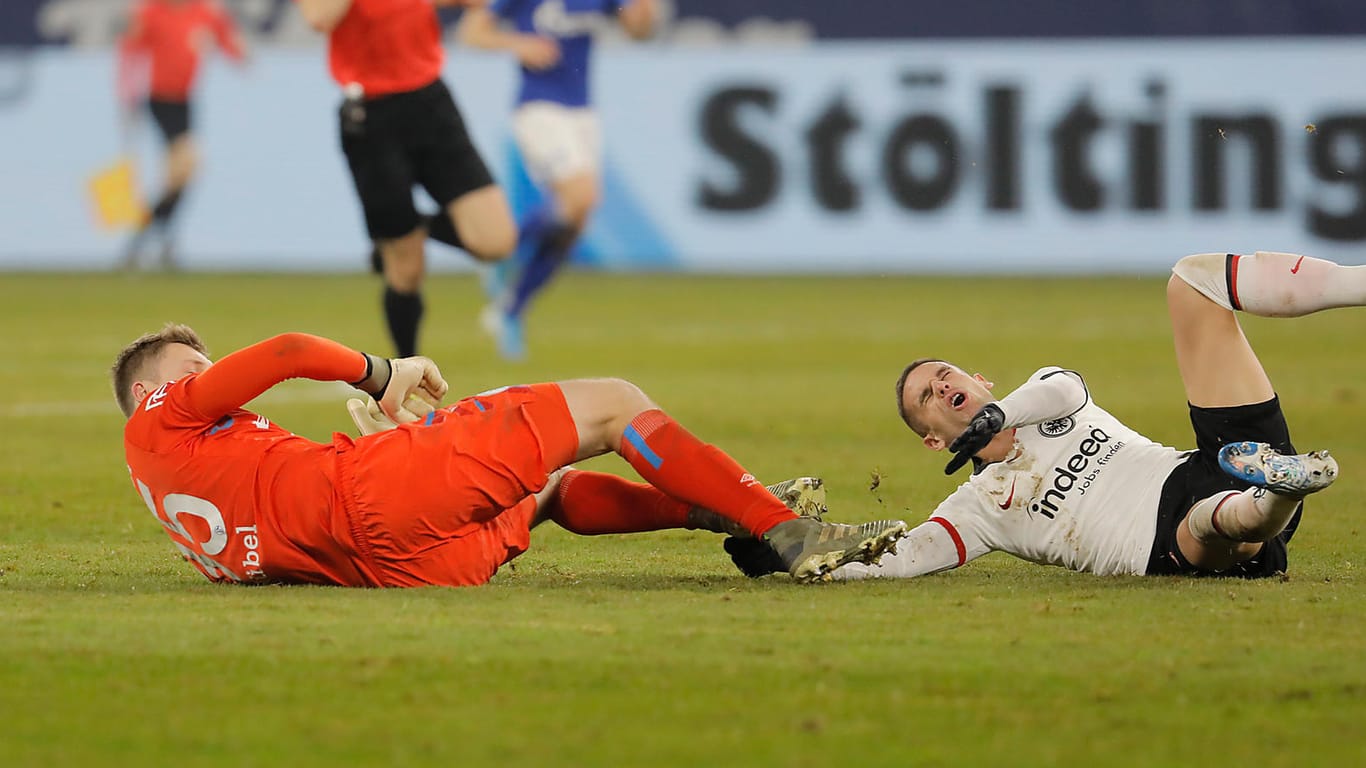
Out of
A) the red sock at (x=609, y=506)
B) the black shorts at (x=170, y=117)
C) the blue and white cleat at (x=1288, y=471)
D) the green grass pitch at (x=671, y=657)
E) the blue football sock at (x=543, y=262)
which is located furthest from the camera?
the black shorts at (x=170, y=117)

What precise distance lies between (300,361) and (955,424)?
156 cm

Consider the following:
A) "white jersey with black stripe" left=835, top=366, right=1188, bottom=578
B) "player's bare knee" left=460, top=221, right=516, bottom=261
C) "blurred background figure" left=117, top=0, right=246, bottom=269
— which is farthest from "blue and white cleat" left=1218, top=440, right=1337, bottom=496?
"blurred background figure" left=117, top=0, right=246, bottom=269

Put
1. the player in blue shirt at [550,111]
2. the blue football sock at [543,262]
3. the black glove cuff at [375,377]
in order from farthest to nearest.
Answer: the blue football sock at [543,262]
the player in blue shirt at [550,111]
the black glove cuff at [375,377]

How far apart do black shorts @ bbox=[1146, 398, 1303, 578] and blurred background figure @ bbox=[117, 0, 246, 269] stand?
640 inches

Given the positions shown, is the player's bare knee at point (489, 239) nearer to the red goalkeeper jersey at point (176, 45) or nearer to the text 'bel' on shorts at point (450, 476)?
the text 'bel' on shorts at point (450, 476)

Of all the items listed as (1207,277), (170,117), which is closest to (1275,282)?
(1207,277)

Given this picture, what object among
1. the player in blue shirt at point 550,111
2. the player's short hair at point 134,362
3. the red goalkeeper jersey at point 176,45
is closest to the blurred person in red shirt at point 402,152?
the player in blue shirt at point 550,111

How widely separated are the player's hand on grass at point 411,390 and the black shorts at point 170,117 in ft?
51.6

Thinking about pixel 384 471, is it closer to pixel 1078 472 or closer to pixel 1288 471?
pixel 1078 472

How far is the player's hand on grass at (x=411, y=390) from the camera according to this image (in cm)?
460

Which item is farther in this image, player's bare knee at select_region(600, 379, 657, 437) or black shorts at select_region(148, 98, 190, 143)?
black shorts at select_region(148, 98, 190, 143)

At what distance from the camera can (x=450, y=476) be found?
4.37m

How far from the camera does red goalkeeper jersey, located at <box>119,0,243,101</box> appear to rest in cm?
1978

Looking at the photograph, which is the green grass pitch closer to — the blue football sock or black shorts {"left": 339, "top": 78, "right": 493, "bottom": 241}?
black shorts {"left": 339, "top": 78, "right": 493, "bottom": 241}
